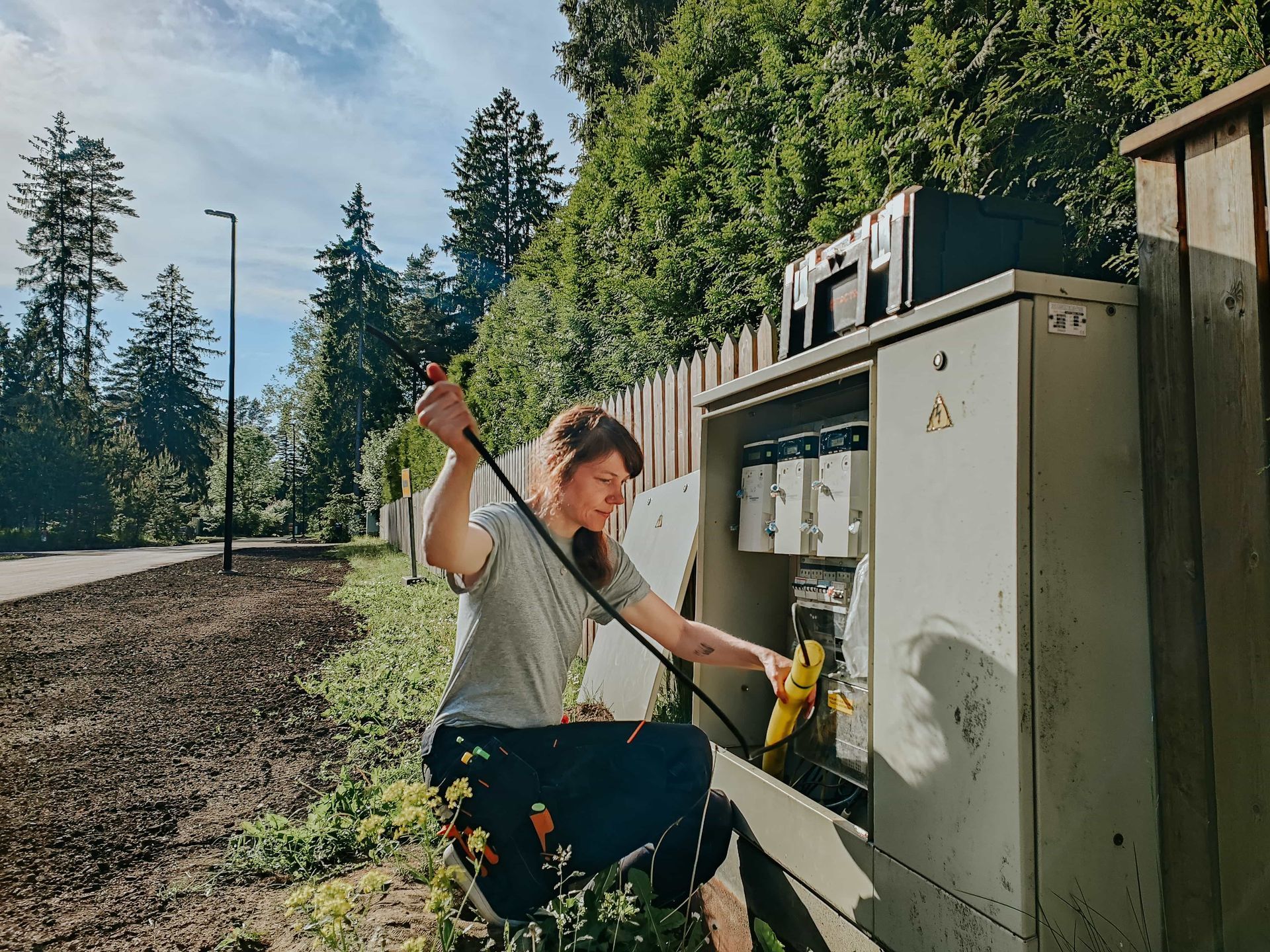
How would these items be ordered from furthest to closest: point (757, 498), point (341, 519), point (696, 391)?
point (341, 519), point (696, 391), point (757, 498)

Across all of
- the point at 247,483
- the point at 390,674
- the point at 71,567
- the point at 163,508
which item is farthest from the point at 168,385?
the point at 390,674

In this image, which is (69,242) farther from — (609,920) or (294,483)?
(609,920)

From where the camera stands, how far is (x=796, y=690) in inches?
92.1

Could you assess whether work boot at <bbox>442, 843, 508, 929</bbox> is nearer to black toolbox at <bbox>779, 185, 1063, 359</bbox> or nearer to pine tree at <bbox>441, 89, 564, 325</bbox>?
black toolbox at <bbox>779, 185, 1063, 359</bbox>

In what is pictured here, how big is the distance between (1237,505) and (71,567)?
22.5 meters

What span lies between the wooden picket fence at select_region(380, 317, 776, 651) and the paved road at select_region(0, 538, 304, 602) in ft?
36.6

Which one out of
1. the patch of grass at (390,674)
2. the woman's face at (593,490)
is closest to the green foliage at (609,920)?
the woman's face at (593,490)

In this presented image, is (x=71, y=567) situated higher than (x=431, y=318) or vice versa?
(x=431, y=318)

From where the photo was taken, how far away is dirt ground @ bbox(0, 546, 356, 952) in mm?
2719

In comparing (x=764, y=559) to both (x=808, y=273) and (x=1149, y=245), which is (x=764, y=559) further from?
(x=1149, y=245)

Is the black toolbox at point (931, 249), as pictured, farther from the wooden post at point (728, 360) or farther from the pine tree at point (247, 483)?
the pine tree at point (247, 483)

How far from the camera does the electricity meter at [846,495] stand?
2438 millimetres

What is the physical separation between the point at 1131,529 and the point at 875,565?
0.59 meters

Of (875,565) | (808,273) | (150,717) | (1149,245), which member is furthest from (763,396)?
(150,717)
